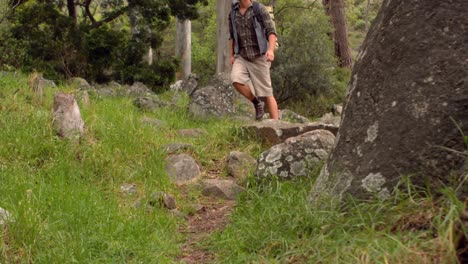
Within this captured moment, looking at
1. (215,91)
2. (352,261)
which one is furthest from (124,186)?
(215,91)

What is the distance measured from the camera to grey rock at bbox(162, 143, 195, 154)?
6.71m

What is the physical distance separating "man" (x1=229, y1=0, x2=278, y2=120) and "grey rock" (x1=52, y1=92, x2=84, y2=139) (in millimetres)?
2481

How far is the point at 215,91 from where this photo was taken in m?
9.67

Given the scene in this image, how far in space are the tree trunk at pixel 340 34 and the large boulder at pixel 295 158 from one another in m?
14.5

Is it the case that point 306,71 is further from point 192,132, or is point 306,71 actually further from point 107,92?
point 192,132

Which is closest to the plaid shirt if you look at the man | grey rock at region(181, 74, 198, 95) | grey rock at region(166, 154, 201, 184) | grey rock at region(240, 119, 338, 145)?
the man

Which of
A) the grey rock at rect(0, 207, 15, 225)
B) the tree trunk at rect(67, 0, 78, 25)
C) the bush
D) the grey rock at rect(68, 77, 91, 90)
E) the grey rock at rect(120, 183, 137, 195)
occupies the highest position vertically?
the tree trunk at rect(67, 0, 78, 25)

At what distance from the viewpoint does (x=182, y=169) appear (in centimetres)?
623

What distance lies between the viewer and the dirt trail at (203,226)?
169 inches

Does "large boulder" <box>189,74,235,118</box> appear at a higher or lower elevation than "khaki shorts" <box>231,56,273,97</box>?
lower

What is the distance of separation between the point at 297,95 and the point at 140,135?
10133mm

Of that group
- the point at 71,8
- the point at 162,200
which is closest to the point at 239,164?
the point at 162,200

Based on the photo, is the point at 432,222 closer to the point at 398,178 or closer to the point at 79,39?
the point at 398,178

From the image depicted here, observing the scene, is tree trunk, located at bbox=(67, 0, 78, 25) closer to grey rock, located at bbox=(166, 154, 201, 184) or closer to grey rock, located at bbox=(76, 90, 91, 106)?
grey rock, located at bbox=(76, 90, 91, 106)
